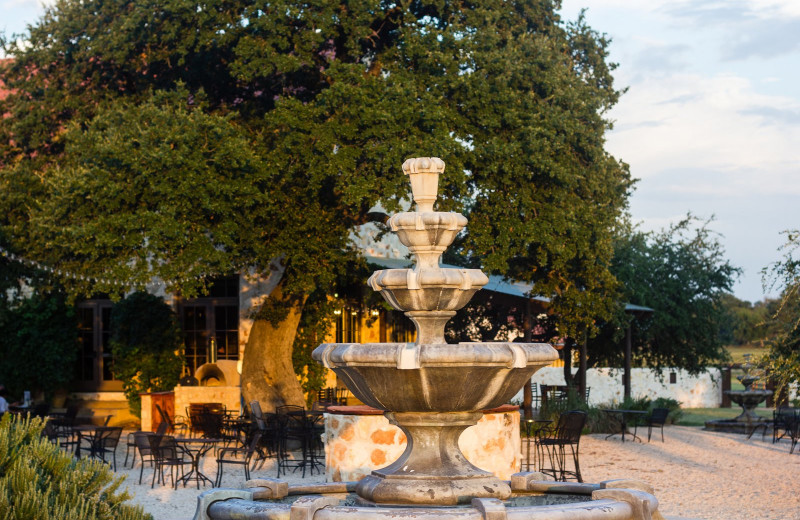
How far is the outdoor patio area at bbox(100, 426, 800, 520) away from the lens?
11.7 metres

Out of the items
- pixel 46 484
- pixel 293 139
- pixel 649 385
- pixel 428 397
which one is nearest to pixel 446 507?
pixel 428 397

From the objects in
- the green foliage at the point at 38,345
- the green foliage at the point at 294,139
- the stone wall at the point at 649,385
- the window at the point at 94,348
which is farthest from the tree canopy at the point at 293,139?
the stone wall at the point at 649,385

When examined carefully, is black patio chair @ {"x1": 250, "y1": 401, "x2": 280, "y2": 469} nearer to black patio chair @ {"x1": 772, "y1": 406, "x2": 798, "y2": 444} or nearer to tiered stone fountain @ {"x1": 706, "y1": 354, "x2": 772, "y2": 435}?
black patio chair @ {"x1": 772, "y1": 406, "x2": 798, "y2": 444}

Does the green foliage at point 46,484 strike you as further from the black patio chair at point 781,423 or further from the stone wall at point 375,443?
the black patio chair at point 781,423

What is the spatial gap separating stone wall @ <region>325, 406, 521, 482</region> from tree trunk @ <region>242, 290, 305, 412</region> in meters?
6.13

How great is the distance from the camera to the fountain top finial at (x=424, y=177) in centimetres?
806

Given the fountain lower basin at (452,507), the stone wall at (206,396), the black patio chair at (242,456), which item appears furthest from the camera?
the stone wall at (206,396)

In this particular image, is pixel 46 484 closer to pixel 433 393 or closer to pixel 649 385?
pixel 433 393

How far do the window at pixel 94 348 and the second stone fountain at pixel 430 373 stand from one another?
17.0 metres

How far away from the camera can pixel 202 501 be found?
7180 mm

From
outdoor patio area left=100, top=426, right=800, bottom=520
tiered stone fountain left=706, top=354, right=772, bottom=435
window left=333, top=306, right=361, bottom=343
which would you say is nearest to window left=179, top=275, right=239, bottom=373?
window left=333, top=306, right=361, bottom=343

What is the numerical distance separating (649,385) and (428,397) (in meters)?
25.1

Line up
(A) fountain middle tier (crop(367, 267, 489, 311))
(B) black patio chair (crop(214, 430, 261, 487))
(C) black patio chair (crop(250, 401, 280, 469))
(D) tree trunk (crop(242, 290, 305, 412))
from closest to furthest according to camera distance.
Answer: (A) fountain middle tier (crop(367, 267, 489, 311)) → (B) black patio chair (crop(214, 430, 261, 487)) → (C) black patio chair (crop(250, 401, 280, 469)) → (D) tree trunk (crop(242, 290, 305, 412))

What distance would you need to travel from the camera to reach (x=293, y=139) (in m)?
15.7
